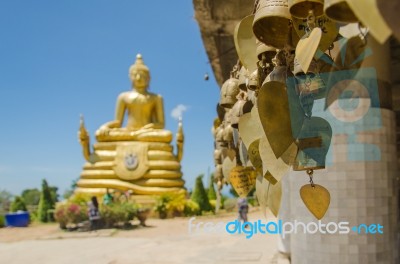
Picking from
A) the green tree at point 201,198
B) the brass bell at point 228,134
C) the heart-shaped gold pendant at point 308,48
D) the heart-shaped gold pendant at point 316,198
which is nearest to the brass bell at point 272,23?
the heart-shaped gold pendant at point 308,48

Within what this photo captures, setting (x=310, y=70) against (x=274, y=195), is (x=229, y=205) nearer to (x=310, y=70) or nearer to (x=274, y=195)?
(x=274, y=195)

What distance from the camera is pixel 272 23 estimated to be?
119 centimetres

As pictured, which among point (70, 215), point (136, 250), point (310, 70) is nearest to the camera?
point (310, 70)

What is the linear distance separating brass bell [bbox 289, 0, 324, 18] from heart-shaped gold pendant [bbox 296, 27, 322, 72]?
9 cm

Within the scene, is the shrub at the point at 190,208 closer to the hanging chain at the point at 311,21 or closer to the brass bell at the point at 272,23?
the brass bell at the point at 272,23

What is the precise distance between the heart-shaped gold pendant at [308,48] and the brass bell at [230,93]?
4.22 ft

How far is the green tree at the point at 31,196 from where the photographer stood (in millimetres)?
30703

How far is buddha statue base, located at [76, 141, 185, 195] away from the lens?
55.2 ft

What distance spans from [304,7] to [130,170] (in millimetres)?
16363

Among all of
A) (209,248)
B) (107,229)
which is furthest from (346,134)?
(107,229)

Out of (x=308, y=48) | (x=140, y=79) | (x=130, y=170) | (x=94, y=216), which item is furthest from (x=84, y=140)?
(x=308, y=48)

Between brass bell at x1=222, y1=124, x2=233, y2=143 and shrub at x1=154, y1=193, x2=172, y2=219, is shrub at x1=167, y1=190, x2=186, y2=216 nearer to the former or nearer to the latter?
shrub at x1=154, y1=193, x2=172, y2=219

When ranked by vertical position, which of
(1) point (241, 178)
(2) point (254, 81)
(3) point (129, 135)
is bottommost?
(1) point (241, 178)

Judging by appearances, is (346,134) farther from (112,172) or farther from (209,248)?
(112,172)
